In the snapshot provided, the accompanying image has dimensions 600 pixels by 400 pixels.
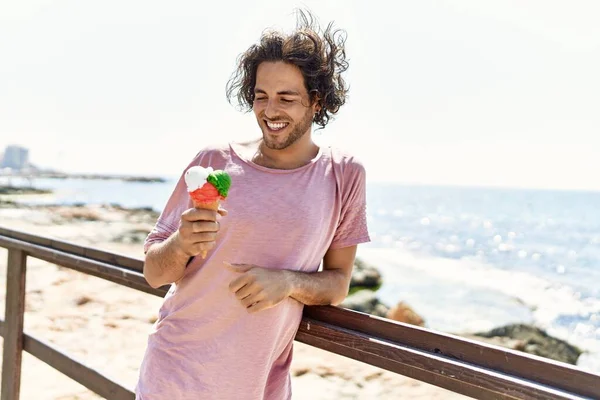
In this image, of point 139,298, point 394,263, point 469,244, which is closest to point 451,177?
point 469,244

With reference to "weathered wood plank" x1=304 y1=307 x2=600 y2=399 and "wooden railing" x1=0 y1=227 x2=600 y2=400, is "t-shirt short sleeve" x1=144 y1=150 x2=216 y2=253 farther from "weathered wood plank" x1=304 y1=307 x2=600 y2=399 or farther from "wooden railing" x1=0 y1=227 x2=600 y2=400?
"weathered wood plank" x1=304 y1=307 x2=600 y2=399

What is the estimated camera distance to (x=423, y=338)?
52.8 inches

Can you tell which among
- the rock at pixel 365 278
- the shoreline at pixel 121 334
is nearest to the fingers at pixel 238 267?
the shoreline at pixel 121 334

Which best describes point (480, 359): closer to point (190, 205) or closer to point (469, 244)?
point (190, 205)

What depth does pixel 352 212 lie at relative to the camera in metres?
1.64

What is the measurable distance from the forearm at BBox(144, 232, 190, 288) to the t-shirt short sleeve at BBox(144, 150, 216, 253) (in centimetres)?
5

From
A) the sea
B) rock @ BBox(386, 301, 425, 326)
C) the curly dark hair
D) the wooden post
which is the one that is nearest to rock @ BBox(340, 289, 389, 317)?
rock @ BBox(386, 301, 425, 326)

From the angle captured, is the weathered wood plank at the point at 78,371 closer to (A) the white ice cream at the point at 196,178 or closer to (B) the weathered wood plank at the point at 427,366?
(B) the weathered wood plank at the point at 427,366

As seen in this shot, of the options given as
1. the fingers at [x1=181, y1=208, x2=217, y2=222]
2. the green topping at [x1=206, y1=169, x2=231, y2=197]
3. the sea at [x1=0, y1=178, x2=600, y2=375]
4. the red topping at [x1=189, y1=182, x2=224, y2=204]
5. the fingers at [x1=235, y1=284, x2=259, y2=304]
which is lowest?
the sea at [x1=0, y1=178, x2=600, y2=375]

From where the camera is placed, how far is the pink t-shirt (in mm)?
1529

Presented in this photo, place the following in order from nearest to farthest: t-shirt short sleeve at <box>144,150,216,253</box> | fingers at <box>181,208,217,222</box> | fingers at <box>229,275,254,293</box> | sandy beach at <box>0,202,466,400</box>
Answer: fingers at <box>181,208,217,222</box> → fingers at <box>229,275,254,293</box> → t-shirt short sleeve at <box>144,150,216,253</box> → sandy beach at <box>0,202,466,400</box>

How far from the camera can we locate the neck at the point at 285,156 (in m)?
1.64

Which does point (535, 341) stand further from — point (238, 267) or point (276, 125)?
point (238, 267)

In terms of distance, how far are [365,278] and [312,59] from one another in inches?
587
